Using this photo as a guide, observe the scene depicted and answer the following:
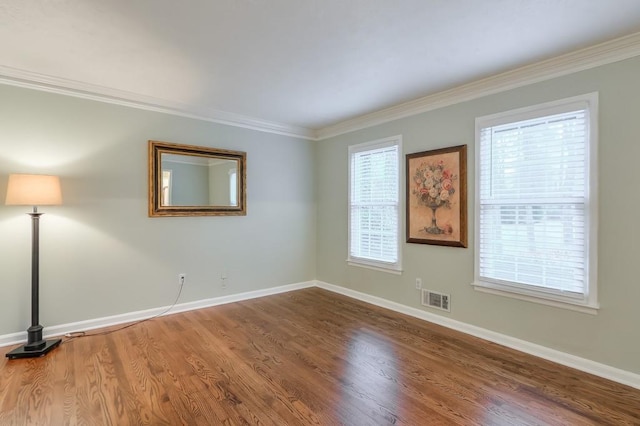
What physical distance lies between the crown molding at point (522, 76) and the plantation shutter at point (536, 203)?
363mm

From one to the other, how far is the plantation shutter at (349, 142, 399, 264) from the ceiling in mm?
926

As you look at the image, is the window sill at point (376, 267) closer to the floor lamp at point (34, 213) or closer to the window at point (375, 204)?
the window at point (375, 204)

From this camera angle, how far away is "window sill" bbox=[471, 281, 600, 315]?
2.55m

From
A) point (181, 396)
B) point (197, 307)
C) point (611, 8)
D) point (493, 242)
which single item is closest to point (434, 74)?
point (611, 8)

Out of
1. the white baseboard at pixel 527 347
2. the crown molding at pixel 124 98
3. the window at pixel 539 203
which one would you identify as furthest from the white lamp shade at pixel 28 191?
the window at pixel 539 203

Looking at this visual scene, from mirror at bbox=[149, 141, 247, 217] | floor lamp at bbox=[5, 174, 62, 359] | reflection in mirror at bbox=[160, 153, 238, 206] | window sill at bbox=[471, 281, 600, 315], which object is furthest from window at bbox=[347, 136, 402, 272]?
floor lamp at bbox=[5, 174, 62, 359]

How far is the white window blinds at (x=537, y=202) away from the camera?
2592mm

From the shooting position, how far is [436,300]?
142 inches

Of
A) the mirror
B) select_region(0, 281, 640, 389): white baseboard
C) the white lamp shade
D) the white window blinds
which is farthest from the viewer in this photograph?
the mirror

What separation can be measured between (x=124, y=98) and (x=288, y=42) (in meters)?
2.21

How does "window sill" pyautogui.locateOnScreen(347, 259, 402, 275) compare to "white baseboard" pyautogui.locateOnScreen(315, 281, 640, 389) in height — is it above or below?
above

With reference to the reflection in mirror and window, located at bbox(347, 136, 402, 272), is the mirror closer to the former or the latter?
the reflection in mirror

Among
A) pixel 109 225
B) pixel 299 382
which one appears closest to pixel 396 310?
pixel 299 382

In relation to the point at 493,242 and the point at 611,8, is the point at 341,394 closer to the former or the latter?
the point at 493,242
